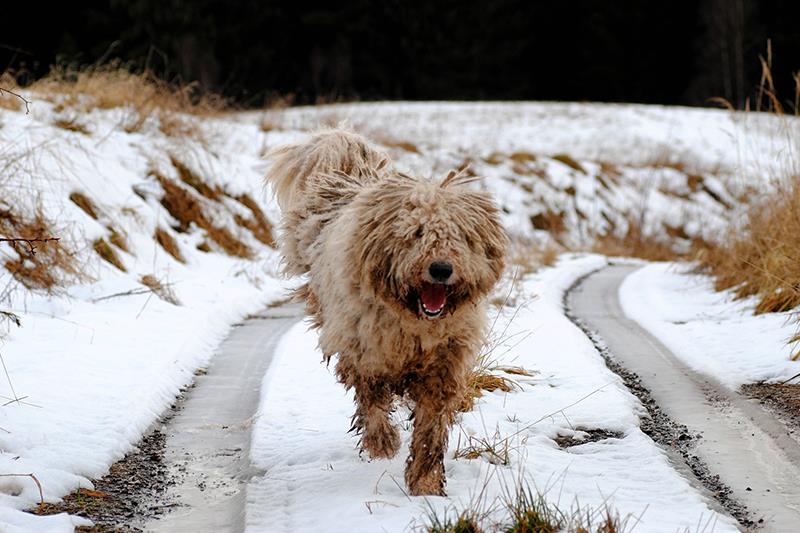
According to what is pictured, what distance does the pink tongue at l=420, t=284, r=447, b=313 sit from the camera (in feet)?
13.2

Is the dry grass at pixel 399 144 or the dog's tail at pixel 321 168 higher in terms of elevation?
the dry grass at pixel 399 144

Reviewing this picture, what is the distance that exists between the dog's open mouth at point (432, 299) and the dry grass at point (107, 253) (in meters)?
5.81

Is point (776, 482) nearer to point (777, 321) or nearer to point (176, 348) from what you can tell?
point (777, 321)

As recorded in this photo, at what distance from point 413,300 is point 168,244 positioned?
23.3 feet

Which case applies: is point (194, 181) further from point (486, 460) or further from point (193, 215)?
point (486, 460)

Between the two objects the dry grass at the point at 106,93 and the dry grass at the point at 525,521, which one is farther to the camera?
the dry grass at the point at 106,93

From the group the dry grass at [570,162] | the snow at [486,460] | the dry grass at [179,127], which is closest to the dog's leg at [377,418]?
the snow at [486,460]

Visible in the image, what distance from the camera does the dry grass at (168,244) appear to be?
34.2 ft

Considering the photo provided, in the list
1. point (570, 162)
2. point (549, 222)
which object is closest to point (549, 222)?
point (549, 222)

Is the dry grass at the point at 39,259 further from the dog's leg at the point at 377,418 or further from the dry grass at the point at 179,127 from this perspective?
the dry grass at the point at 179,127

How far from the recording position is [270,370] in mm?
6355

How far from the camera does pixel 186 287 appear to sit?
30.1ft

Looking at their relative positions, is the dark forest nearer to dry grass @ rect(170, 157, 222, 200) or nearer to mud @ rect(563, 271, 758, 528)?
dry grass @ rect(170, 157, 222, 200)

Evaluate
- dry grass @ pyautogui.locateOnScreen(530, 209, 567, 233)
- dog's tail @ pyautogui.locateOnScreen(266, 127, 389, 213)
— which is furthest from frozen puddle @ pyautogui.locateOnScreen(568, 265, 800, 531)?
dry grass @ pyautogui.locateOnScreen(530, 209, 567, 233)
